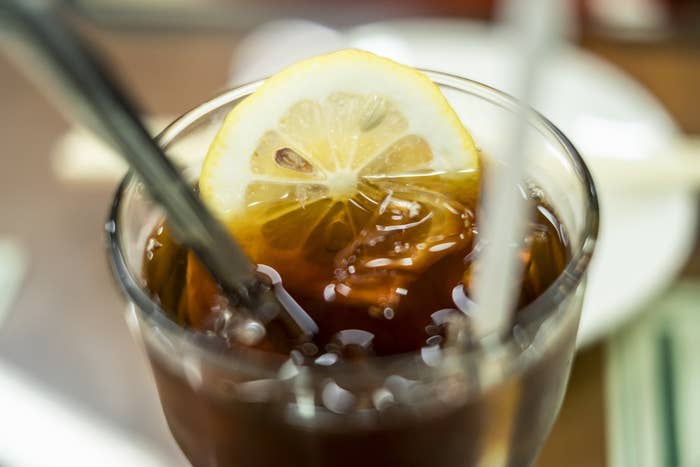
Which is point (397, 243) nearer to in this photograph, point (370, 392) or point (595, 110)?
point (370, 392)

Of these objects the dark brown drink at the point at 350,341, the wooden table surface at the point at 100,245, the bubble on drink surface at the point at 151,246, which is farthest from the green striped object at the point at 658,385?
the bubble on drink surface at the point at 151,246

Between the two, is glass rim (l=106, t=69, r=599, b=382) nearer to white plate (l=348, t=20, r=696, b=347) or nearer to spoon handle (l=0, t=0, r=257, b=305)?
spoon handle (l=0, t=0, r=257, b=305)

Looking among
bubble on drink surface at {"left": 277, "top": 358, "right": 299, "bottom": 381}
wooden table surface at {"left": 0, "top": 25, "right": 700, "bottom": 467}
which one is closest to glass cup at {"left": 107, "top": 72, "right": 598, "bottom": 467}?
bubble on drink surface at {"left": 277, "top": 358, "right": 299, "bottom": 381}

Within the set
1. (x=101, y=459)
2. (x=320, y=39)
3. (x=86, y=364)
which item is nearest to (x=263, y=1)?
(x=320, y=39)

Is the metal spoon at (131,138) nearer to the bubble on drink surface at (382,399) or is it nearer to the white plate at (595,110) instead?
the bubble on drink surface at (382,399)

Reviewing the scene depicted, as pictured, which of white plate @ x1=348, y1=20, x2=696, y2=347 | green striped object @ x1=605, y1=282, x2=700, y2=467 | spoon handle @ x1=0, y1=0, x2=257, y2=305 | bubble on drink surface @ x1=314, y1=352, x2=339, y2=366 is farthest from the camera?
white plate @ x1=348, y1=20, x2=696, y2=347

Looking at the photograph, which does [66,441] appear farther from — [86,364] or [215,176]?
[215,176]

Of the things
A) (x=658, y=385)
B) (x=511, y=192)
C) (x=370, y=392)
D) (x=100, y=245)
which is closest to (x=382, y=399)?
(x=370, y=392)
